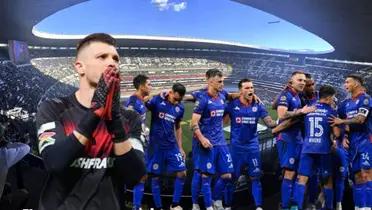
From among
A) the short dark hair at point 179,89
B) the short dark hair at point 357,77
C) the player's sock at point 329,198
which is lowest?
the player's sock at point 329,198

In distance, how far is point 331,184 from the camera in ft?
16.1

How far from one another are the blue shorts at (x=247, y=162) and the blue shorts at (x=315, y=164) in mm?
430

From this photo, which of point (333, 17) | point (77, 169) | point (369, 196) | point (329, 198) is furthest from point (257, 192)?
point (77, 169)

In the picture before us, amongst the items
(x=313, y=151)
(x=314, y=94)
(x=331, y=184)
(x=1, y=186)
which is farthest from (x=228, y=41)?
(x=1, y=186)

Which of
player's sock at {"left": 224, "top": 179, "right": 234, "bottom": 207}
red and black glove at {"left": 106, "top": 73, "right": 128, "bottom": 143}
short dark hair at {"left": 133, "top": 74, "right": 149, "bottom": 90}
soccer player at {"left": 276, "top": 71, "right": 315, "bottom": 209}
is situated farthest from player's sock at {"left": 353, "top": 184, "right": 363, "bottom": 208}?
red and black glove at {"left": 106, "top": 73, "right": 128, "bottom": 143}

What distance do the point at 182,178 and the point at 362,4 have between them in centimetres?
271

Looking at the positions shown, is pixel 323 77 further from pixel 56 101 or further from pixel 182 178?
pixel 56 101

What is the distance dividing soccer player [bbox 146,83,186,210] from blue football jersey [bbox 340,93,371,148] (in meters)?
1.67

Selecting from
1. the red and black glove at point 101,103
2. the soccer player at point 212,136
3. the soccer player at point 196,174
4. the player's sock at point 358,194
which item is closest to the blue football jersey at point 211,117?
the soccer player at point 212,136

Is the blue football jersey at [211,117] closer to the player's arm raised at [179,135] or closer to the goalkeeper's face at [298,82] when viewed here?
the player's arm raised at [179,135]

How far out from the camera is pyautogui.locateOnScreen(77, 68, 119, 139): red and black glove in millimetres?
1228

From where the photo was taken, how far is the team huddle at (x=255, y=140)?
474 centimetres

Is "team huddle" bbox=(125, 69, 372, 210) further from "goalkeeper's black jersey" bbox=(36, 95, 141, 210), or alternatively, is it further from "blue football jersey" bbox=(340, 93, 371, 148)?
"goalkeeper's black jersey" bbox=(36, 95, 141, 210)

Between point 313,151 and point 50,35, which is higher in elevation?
point 50,35
